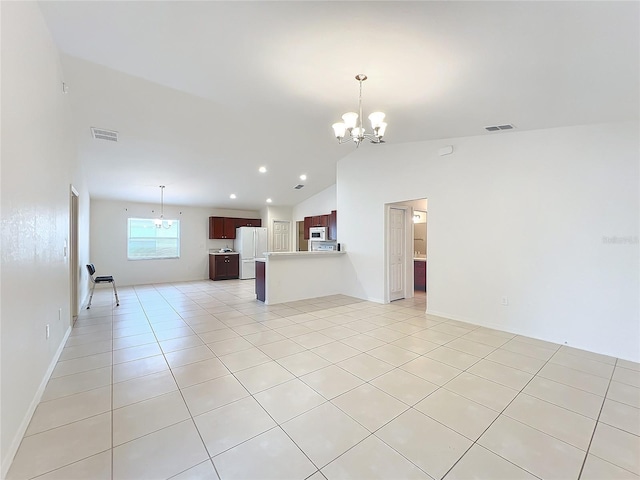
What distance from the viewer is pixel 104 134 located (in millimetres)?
→ 4363

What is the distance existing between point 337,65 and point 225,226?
24.8ft

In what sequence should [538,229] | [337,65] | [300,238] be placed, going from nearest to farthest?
1. [337,65]
2. [538,229]
3. [300,238]

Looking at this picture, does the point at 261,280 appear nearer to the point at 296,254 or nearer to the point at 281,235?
the point at 296,254

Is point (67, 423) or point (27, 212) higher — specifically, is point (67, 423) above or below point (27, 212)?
below

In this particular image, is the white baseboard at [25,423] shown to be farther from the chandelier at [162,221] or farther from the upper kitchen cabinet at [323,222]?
the upper kitchen cabinet at [323,222]

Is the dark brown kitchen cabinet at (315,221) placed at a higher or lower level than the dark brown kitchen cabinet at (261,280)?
higher

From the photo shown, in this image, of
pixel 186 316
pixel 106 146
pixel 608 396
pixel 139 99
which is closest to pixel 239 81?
pixel 139 99

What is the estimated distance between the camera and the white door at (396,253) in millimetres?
5789

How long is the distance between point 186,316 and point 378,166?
444cm

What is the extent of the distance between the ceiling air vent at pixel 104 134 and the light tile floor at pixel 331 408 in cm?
288

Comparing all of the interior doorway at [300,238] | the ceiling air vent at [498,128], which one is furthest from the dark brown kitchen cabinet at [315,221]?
the ceiling air vent at [498,128]

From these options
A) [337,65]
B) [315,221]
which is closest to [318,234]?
[315,221]

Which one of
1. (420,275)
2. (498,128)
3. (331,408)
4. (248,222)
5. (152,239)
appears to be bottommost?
(331,408)

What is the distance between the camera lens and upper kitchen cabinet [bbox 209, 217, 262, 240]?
9.24 m
